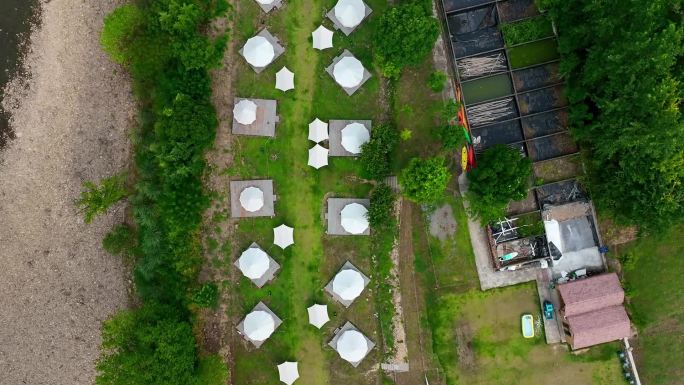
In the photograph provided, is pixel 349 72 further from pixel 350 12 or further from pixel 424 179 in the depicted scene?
pixel 424 179

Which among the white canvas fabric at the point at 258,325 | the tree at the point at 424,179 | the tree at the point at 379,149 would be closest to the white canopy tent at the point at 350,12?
the tree at the point at 379,149

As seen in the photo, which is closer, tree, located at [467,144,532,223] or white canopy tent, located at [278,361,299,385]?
tree, located at [467,144,532,223]

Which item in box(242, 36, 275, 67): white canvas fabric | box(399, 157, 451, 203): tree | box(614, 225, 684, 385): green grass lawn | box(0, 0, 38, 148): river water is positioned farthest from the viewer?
box(0, 0, 38, 148): river water

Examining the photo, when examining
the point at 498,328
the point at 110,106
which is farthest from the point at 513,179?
the point at 110,106

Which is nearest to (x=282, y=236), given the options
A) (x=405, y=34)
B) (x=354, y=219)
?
Result: (x=354, y=219)

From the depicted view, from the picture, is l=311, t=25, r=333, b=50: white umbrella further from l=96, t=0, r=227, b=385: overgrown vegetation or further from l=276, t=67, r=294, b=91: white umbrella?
l=96, t=0, r=227, b=385: overgrown vegetation

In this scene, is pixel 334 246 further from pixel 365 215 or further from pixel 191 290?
pixel 191 290

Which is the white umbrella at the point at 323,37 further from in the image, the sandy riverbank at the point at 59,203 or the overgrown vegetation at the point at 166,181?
the sandy riverbank at the point at 59,203

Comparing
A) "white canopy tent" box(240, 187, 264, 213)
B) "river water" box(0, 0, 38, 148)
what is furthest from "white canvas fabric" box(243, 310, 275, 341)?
"river water" box(0, 0, 38, 148)
